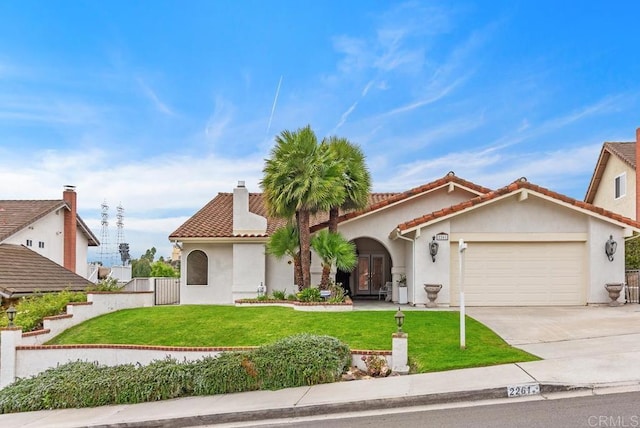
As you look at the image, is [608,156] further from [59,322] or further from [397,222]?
[59,322]

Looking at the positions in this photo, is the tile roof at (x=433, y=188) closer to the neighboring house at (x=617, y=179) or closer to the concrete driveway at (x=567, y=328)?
the concrete driveway at (x=567, y=328)

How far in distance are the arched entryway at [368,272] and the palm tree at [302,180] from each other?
5.76 metres

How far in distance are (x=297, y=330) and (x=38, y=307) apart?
8.21 metres

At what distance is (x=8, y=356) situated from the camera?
13055 millimetres

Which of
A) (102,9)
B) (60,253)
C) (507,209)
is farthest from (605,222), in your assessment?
(60,253)

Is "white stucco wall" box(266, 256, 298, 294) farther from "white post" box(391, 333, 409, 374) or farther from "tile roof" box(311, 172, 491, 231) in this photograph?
"white post" box(391, 333, 409, 374)

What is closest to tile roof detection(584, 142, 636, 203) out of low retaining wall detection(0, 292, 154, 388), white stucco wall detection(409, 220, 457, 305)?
white stucco wall detection(409, 220, 457, 305)

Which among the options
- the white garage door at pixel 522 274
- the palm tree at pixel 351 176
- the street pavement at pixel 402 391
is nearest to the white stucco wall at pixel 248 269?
the palm tree at pixel 351 176

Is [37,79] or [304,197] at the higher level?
[37,79]

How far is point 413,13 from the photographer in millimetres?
18234

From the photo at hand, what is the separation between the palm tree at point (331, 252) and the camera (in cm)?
1839

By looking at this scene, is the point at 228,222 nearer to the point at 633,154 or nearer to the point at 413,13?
the point at 413,13

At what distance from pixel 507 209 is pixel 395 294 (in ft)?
17.8

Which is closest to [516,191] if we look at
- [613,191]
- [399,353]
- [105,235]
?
[399,353]
